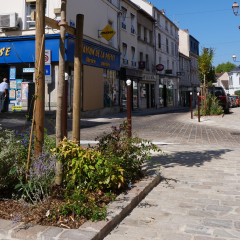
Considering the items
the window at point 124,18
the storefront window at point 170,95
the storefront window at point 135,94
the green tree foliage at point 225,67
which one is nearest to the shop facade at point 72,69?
the storefront window at point 135,94

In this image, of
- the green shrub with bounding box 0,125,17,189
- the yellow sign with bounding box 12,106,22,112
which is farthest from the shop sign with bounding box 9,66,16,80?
the green shrub with bounding box 0,125,17,189

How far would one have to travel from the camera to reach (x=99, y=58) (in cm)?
2012

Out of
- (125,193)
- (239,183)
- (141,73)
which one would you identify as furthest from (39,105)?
(141,73)

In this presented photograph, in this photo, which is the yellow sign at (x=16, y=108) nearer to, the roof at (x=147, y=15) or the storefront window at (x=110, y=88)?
the storefront window at (x=110, y=88)

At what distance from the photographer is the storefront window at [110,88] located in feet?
71.4

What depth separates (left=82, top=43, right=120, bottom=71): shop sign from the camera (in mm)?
18438

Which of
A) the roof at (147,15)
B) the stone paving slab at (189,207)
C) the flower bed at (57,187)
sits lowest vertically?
the stone paving slab at (189,207)

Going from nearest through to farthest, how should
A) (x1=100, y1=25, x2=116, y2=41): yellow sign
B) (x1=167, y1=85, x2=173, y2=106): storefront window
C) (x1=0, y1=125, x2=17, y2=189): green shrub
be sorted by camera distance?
(x1=0, y1=125, x2=17, y2=189): green shrub
(x1=100, y1=25, x2=116, y2=41): yellow sign
(x1=167, y1=85, x2=173, y2=106): storefront window

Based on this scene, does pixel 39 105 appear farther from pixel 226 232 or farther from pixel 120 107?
pixel 120 107

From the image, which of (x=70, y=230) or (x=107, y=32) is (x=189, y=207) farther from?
(x=107, y=32)

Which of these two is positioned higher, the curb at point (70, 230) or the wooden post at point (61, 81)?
the wooden post at point (61, 81)

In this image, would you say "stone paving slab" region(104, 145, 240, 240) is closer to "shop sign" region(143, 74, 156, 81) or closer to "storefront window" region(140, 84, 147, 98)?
"storefront window" region(140, 84, 147, 98)

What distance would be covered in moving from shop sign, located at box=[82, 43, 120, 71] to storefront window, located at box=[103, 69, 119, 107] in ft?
1.66

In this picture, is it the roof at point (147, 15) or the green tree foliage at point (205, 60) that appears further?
the roof at point (147, 15)
